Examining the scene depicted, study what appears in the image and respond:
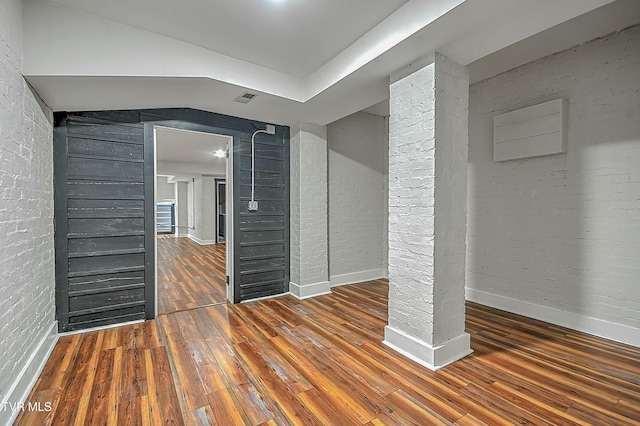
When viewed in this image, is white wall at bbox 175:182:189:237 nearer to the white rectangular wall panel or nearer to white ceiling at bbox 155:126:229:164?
white ceiling at bbox 155:126:229:164

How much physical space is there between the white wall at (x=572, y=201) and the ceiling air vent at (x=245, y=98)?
2801 millimetres

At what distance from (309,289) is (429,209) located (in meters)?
2.31

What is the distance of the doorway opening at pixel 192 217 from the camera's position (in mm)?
3896

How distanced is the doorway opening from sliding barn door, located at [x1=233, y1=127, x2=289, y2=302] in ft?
0.59

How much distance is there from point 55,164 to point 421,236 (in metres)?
3.39

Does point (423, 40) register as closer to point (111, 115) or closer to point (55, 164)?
Result: point (111, 115)

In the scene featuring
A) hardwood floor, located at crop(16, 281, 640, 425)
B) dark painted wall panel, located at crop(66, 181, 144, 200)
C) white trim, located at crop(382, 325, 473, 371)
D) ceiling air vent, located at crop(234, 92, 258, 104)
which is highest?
ceiling air vent, located at crop(234, 92, 258, 104)

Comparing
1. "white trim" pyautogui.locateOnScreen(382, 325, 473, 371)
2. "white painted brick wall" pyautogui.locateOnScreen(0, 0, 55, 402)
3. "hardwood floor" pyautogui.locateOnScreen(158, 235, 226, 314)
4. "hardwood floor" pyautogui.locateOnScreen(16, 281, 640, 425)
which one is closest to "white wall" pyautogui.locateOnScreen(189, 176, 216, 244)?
"hardwood floor" pyautogui.locateOnScreen(158, 235, 226, 314)

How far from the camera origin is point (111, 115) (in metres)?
3.00

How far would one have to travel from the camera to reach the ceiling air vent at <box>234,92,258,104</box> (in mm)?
3037

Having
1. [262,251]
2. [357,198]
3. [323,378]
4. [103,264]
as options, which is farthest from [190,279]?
[323,378]

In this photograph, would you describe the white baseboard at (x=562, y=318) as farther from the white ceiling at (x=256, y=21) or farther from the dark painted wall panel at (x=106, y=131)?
the dark painted wall panel at (x=106, y=131)

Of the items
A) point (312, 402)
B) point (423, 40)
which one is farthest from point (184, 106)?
point (312, 402)

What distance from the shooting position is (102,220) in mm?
2959
